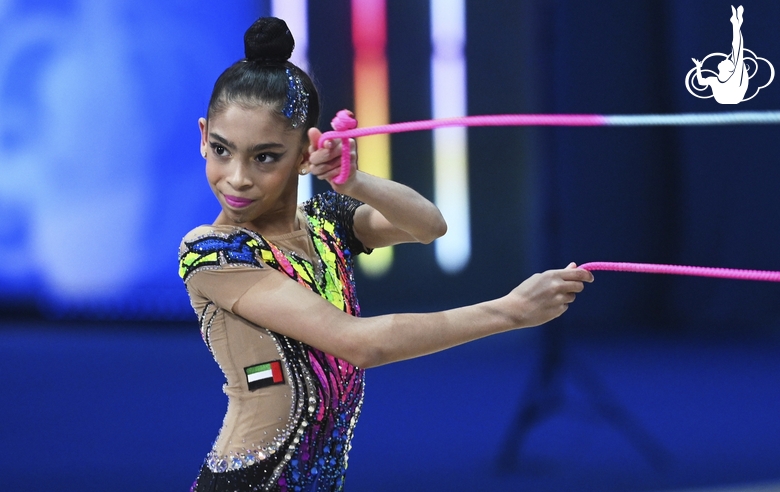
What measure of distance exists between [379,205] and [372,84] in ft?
10.3

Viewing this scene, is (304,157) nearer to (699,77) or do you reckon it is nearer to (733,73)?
(733,73)

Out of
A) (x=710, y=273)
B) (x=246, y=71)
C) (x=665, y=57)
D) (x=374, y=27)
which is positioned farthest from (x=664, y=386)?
(x=246, y=71)

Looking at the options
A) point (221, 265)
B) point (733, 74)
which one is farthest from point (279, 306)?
point (733, 74)

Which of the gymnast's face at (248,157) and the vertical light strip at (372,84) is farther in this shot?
the vertical light strip at (372,84)

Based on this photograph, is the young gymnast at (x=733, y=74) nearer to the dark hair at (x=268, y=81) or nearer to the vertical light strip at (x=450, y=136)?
the vertical light strip at (x=450, y=136)

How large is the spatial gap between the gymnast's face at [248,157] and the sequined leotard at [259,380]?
0.15 ft

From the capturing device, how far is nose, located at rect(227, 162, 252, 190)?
123 cm

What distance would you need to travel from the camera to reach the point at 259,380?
1256 mm

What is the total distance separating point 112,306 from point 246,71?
3.60 m

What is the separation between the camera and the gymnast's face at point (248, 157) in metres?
1.24

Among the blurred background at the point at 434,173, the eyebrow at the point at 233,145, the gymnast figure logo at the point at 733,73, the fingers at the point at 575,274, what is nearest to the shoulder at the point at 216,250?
the eyebrow at the point at 233,145

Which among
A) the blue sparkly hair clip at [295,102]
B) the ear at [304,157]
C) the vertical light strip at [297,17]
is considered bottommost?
the ear at [304,157]

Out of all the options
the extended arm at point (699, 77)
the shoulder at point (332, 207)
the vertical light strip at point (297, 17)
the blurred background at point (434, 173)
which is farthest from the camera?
the vertical light strip at point (297, 17)

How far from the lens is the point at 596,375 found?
3.60 m
